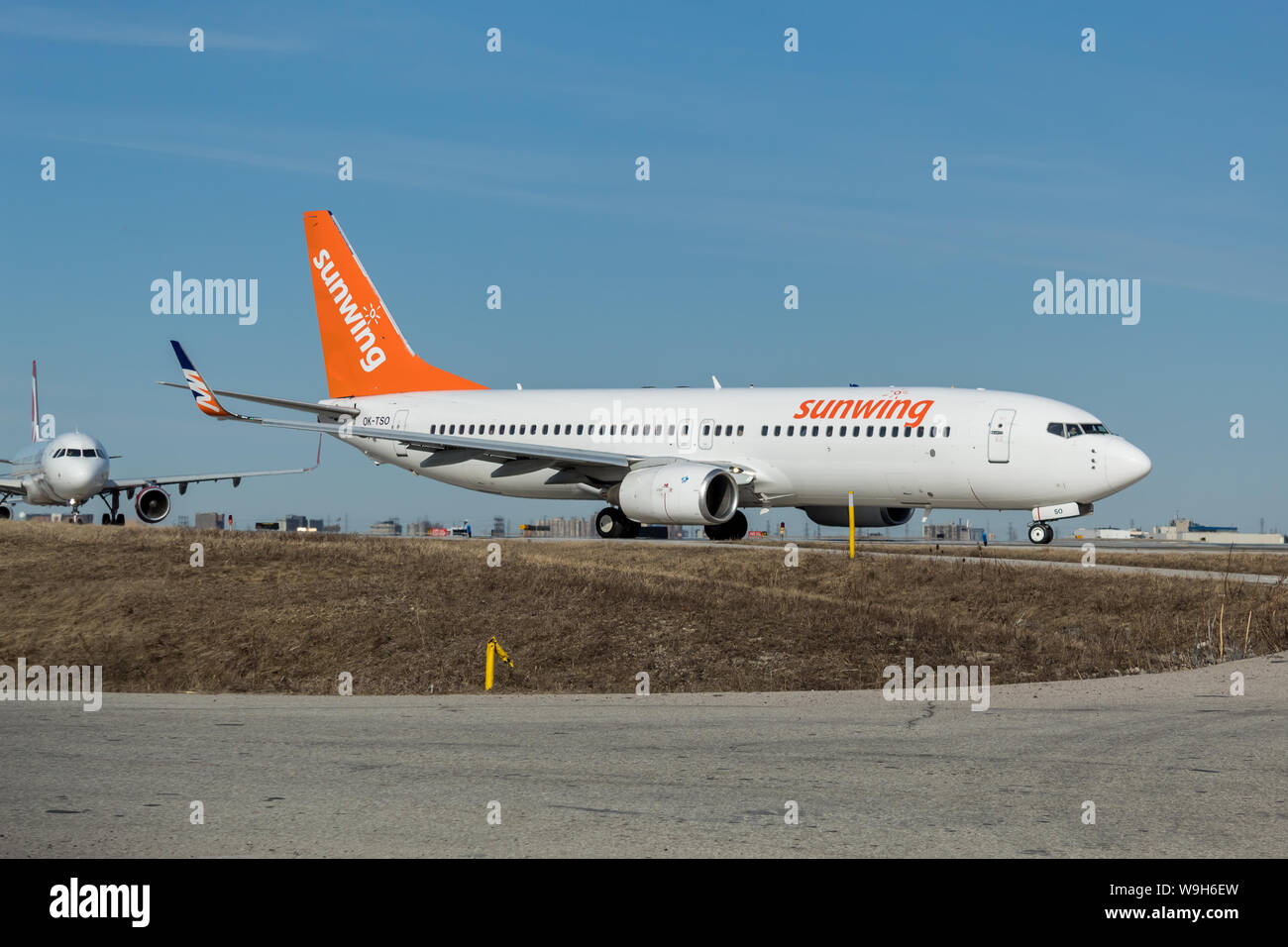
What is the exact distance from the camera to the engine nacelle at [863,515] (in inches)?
1636

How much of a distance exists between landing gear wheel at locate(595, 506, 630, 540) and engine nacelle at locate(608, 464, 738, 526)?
3.43 meters

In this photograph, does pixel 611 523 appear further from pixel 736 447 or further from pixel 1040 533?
pixel 1040 533

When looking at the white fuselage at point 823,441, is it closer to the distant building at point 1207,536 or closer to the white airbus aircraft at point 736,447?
the white airbus aircraft at point 736,447

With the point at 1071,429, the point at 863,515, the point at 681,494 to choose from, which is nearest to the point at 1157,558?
the point at 1071,429

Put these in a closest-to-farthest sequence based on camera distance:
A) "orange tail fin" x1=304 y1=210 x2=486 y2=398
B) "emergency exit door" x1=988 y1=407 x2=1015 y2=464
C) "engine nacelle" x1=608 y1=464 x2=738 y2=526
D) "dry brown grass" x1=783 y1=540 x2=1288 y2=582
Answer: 1. "dry brown grass" x1=783 y1=540 x2=1288 y2=582
2. "emergency exit door" x1=988 y1=407 x2=1015 y2=464
3. "engine nacelle" x1=608 y1=464 x2=738 y2=526
4. "orange tail fin" x1=304 y1=210 x2=486 y2=398

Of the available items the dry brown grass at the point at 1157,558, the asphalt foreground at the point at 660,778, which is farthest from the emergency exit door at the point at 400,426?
the asphalt foreground at the point at 660,778

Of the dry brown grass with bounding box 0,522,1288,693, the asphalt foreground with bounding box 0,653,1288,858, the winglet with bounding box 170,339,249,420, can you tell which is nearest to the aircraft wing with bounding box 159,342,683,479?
the winglet with bounding box 170,339,249,420

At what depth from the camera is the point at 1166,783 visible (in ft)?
37.1

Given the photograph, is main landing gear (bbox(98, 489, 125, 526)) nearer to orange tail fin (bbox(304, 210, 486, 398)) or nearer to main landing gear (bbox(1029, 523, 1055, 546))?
orange tail fin (bbox(304, 210, 486, 398))

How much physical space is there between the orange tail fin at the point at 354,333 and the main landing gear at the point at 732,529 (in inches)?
477

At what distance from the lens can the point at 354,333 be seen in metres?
51.6

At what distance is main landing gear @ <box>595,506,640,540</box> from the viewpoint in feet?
142

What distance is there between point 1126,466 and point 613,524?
15658mm

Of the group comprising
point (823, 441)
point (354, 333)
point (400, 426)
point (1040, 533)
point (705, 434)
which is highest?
point (354, 333)
